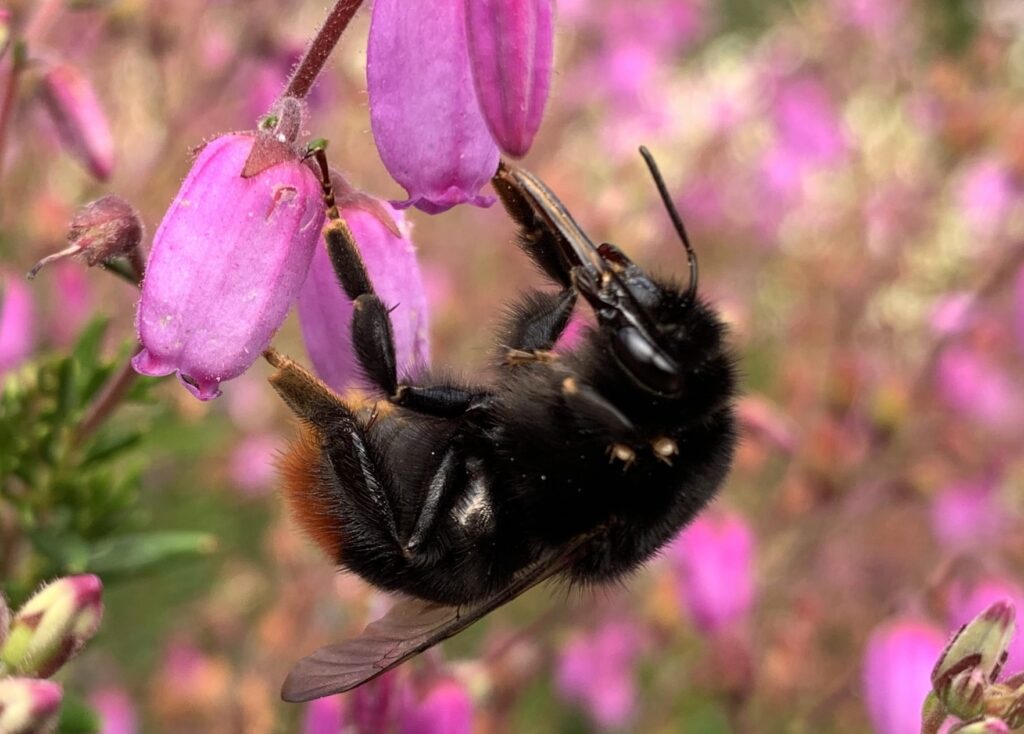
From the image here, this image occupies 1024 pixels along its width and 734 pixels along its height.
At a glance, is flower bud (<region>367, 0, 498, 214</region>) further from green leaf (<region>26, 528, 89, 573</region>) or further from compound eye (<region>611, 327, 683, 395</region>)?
green leaf (<region>26, 528, 89, 573</region>)

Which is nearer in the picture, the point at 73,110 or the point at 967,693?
the point at 967,693

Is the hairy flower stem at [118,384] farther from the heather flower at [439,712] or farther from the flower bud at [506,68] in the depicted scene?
the heather flower at [439,712]

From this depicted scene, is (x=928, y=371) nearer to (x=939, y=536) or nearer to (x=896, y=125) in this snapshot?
(x=939, y=536)

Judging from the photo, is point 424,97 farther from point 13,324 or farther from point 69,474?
point 13,324

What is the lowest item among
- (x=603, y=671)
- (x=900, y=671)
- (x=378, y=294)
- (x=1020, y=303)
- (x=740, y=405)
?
(x=603, y=671)

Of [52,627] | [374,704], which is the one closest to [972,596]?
[374,704]

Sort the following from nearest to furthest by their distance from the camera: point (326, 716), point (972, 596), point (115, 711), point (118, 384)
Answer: point (118, 384)
point (326, 716)
point (972, 596)
point (115, 711)

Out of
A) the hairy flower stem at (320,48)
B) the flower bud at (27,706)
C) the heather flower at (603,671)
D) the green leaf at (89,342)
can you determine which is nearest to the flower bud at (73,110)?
the green leaf at (89,342)

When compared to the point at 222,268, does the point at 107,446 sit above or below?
below
